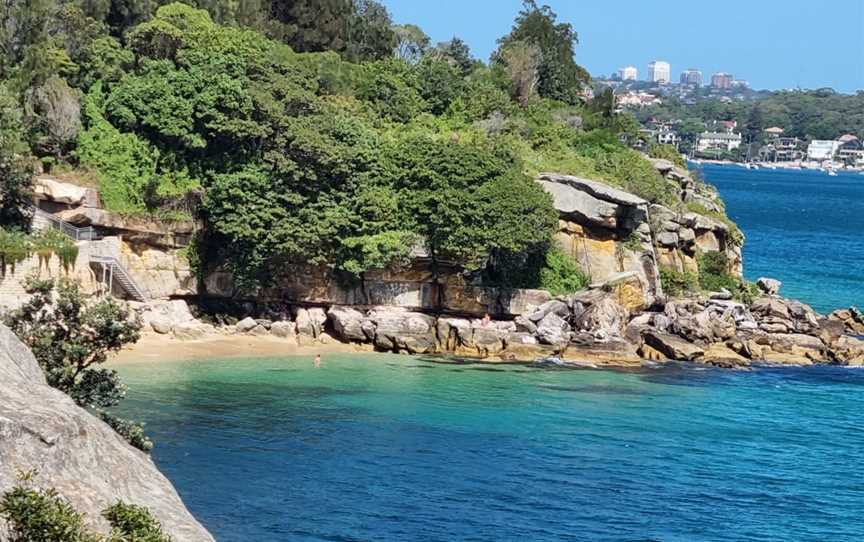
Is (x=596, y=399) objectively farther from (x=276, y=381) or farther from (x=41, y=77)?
(x=41, y=77)

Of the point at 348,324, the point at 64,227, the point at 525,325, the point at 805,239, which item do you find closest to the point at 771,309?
the point at 525,325

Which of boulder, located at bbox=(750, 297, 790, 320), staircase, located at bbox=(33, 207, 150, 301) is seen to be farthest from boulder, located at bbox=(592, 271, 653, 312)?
staircase, located at bbox=(33, 207, 150, 301)

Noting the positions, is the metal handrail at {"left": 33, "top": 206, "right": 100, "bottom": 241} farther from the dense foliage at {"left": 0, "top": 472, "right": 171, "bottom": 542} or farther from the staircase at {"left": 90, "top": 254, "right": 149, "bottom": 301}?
the dense foliage at {"left": 0, "top": 472, "right": 171, "bottom": 542}

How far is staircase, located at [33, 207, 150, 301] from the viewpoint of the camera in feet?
158

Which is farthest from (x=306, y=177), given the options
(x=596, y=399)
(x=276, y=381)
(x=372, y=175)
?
(x=596, y=399)

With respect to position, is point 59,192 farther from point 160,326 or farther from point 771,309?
point 771,309

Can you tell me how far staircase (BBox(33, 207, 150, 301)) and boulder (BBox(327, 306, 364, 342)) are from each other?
24.9 feet

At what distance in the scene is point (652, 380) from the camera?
1843 inches

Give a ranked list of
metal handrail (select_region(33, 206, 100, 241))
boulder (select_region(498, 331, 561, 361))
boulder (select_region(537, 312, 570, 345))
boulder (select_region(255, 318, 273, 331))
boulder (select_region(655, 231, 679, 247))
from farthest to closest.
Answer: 1. boulder (select_region(655, 231, 679, 247))
2. boulder (select_region(255, 318, 273, 331))
3. boulder (select_region(537, 312, 570, 345))
4. boulder (select_region(498, 331, 561, 361))
5. metal handrail (select_region(33, 206, 100, 241))

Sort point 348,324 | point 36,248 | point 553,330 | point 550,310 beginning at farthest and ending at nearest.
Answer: point 550,310, point 553,330, point 348,324, point 36,248

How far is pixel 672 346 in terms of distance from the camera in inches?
1999

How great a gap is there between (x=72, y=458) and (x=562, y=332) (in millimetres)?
33979

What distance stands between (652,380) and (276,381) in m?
13.7

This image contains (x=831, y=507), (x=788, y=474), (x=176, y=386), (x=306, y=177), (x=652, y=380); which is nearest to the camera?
(x=831, y=507)
